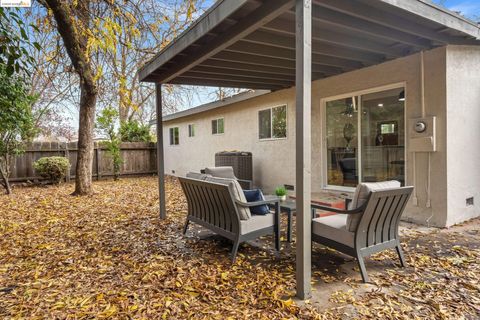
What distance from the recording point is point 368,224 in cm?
290

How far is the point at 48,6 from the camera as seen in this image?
19.0ft

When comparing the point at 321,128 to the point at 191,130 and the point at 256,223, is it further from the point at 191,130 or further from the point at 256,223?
the point at 191,130

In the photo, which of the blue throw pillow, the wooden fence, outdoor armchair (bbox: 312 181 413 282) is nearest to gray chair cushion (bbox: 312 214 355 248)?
outdoor armchair (bbox: 312 181 413 282)

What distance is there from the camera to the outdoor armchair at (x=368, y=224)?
2.83 meters

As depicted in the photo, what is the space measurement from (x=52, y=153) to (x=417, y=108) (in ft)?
39.1

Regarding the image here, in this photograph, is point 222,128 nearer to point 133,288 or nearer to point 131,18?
point 131,18

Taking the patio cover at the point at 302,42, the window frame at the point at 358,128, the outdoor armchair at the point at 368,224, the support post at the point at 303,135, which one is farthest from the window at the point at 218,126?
the support post at the point at 303,135

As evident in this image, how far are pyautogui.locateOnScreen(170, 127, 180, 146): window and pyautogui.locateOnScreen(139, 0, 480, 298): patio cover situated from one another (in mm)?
8040

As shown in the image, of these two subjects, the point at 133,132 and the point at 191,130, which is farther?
the point at 133,132

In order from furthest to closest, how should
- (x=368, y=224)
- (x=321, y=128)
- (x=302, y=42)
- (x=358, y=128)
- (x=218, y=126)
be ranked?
1. (x=218, y=126)
2. (x=321, y=128)
3. (x=358, y=128)
4. (x=368, y=224)
5. (x=302, y=42)

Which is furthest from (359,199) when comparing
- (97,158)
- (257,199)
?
(97,158)

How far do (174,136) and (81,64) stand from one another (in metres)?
7.27

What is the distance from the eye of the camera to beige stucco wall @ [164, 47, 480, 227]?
4535 mm

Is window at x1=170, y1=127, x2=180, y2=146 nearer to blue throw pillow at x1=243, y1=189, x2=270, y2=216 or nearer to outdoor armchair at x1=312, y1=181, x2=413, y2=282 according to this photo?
blue throw pillow at x1=243, y1=189, x2=270, y2=216
